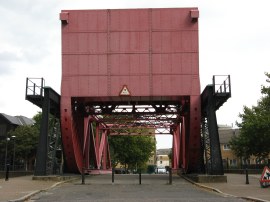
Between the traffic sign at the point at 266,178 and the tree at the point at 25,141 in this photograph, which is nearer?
the traffic sign at the point at 266,178

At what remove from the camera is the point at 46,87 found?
1072 inches

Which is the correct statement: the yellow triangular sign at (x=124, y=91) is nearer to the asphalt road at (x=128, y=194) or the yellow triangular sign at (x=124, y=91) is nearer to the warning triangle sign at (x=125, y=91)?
the warning triangle sign at (x=125, y=91)

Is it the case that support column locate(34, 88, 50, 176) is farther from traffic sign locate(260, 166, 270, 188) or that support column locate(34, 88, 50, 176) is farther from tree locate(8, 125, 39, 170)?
tree locate(8, 125, 39, 170)

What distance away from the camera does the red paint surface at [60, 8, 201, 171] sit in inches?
1109

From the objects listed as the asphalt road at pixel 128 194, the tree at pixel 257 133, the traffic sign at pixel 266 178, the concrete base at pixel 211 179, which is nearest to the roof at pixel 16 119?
the tree at pixel 257 133

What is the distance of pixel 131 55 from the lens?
2839 centimetres

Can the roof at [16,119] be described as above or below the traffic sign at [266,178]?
above

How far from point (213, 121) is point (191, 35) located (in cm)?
559

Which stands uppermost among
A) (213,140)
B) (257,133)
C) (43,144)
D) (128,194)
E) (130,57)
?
(130,57)

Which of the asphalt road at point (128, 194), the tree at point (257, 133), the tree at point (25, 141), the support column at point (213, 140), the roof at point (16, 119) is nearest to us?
the asphalt road at point (128, 194)

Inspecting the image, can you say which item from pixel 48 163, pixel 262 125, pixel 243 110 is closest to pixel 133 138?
pixel 243 110

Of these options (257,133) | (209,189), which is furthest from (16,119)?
(209,189)

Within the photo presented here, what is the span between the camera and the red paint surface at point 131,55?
28.2m

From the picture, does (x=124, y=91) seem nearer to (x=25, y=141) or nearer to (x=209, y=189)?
(x=209, y=189)
